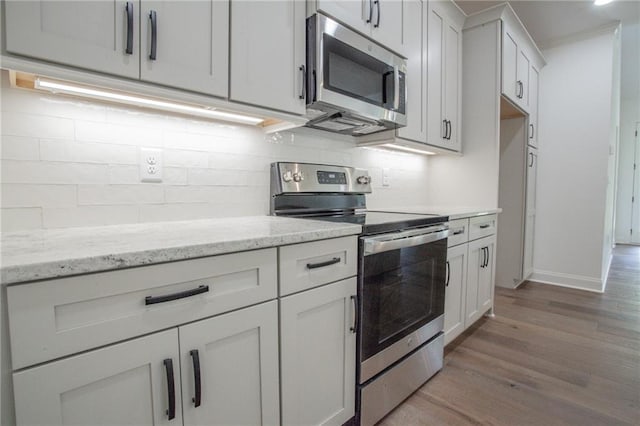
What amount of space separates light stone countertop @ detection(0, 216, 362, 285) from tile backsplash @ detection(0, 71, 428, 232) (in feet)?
0.28

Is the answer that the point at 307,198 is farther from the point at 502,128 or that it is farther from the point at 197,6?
the point at 502,128

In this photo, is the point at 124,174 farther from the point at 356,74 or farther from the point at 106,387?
the point at 356,74

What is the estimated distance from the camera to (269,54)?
1242 millimetres

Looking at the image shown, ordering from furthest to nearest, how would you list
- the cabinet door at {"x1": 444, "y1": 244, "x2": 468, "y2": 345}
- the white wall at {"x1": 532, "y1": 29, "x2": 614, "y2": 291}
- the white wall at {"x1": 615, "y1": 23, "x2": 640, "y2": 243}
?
1. the white wall at {"x1": 615, "y1": 23, "x2": 640, "y2": 243}
2. the white wall at {"x1": 532, "y1": 29, "x2": 614, "y2": 291}
3. the cabinet door at {"x1": 444, "y1": 244, "x2": 468, "y2": 345}

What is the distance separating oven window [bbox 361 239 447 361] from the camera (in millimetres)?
1275

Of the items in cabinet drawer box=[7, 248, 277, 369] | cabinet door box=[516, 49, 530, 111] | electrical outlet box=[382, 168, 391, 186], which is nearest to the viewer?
cabinet drawer box=[7, 248, 277, 369]

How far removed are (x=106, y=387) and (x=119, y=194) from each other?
2.33 ft

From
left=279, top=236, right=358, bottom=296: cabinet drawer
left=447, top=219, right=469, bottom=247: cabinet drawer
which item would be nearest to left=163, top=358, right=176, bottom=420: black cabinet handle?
left=279, top=236, right=358, bottom=296: cabinet drawer

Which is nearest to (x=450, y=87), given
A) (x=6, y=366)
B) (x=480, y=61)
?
(x=480, y=61)

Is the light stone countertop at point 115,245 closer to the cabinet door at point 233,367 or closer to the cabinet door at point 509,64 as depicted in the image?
the cabinet door at point 233,367

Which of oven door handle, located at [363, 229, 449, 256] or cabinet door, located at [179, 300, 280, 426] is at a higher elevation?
oven door handle, located at [363, 229, 449, 256]

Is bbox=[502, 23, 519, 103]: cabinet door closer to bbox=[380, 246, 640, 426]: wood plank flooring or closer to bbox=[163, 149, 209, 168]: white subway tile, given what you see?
bbox=[380, 246, 640, 426]: wood plank flooring

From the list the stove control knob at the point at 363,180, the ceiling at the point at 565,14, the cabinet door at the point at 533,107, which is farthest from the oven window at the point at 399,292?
the cabinet door at the point at 533,107

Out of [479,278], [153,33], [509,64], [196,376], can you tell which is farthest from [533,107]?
[196,376]
